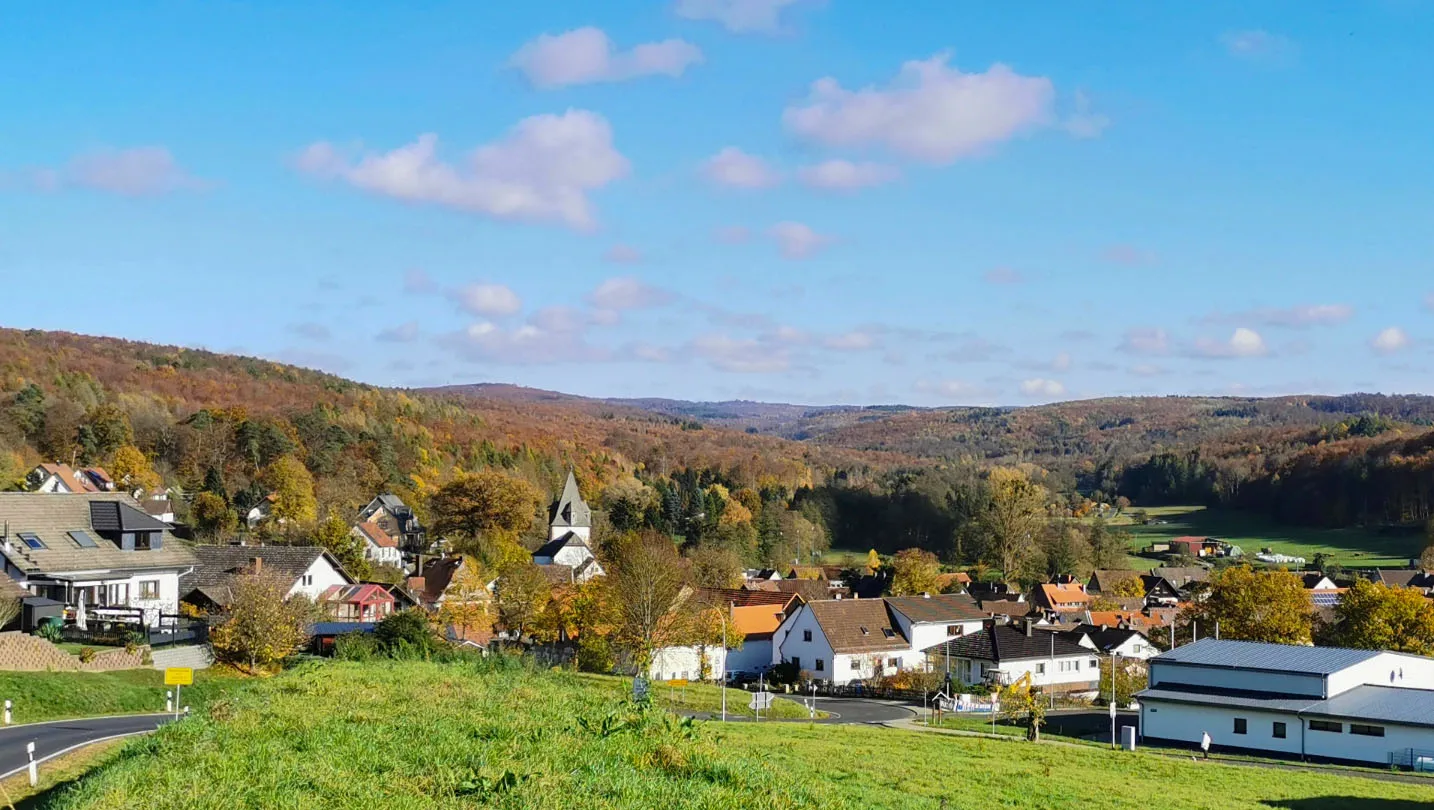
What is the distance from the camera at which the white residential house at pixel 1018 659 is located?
199 ft

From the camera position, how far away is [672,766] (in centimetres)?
1302

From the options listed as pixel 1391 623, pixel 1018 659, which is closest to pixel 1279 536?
pixel 1391 623

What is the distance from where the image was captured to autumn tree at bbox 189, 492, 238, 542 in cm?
8819

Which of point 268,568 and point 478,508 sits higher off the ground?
point 478,508

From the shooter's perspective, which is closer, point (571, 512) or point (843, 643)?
point (843, 643)

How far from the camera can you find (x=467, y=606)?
5772cm

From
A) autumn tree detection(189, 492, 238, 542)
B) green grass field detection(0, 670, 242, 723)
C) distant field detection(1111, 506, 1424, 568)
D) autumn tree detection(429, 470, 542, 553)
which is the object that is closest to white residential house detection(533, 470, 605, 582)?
autumn tree detection(429, 470, 542, 553)

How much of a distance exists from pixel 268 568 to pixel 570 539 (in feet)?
146

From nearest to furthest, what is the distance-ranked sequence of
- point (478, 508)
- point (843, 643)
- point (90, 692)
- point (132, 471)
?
point (90, 692), point (843, 643), point (132, 471), point (478, 508)

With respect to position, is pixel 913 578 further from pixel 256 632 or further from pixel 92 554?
pixel 256 632

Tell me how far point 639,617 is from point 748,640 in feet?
46.6

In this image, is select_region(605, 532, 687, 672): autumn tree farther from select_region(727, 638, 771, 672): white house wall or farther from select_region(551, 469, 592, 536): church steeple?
select_region(551, 469, 592, 536): church steeple

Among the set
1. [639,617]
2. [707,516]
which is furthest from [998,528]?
[639,617]

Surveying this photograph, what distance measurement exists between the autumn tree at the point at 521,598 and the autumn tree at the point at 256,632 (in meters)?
20.9
